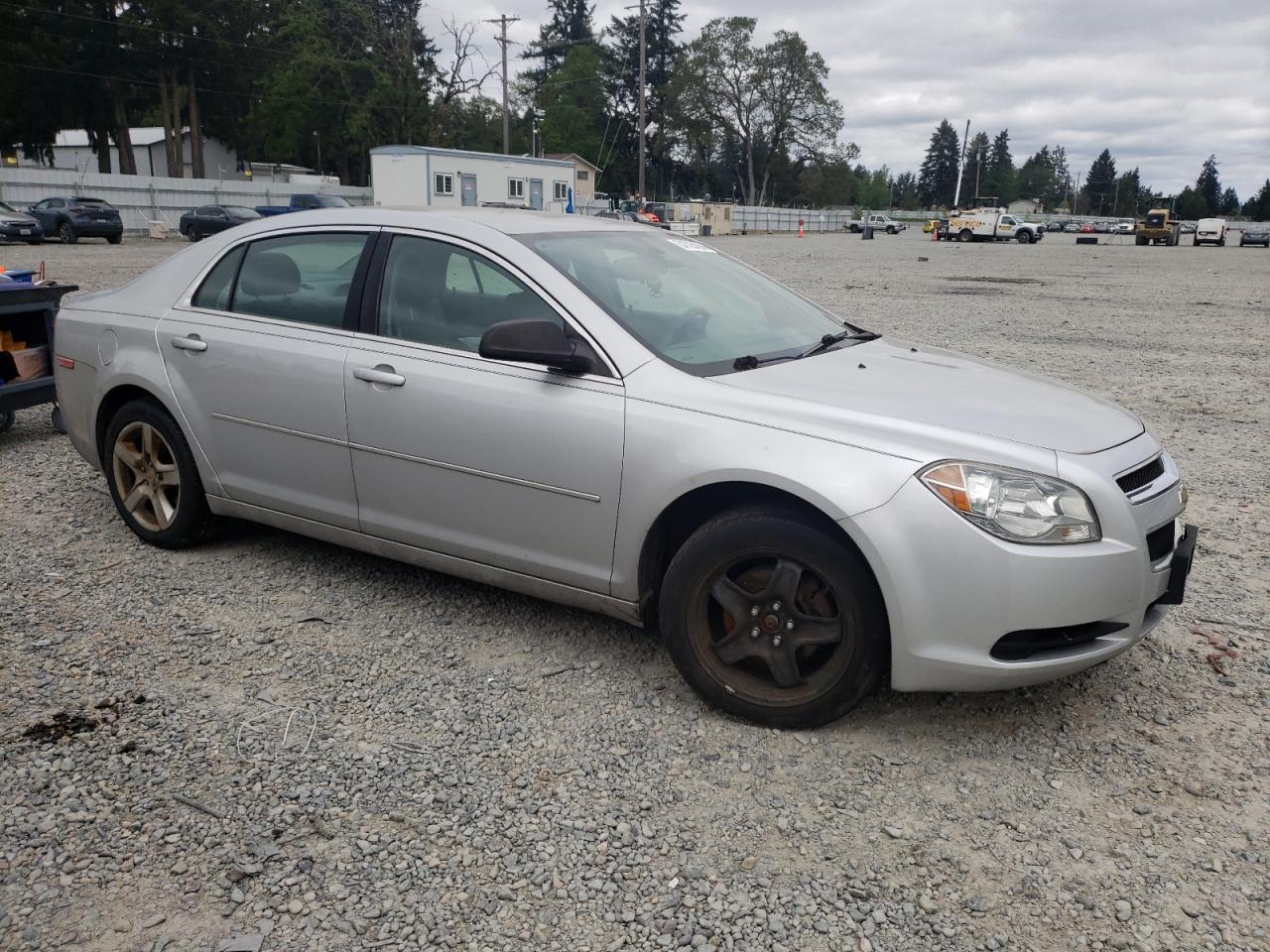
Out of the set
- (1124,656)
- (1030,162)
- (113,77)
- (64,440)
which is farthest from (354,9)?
(1030,162)

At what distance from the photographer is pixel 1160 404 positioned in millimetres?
8508

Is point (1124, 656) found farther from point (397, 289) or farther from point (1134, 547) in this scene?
point (397, 289)

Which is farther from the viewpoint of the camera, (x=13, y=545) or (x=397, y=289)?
(x=13, y=545)

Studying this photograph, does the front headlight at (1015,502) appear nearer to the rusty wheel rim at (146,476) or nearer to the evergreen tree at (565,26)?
the rusty wheel rim at (146,476)

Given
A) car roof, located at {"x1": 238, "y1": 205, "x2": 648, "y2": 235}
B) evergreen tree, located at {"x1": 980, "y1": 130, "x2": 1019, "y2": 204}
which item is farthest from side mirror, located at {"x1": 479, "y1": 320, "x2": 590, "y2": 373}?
evergreen tree, located at {"x1": 980, "y1": 130, "x2": 1019, "y2": 204}

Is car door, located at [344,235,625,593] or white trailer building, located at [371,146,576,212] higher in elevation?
white trailer building, located at [371,146,576,212]

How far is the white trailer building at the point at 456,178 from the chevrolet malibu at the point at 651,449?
35.7 m

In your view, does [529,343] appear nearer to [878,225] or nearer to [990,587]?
[990,587]

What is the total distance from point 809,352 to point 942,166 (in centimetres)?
16168

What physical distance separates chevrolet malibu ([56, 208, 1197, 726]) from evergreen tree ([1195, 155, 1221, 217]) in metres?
139

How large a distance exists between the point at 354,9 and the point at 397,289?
76.9 m

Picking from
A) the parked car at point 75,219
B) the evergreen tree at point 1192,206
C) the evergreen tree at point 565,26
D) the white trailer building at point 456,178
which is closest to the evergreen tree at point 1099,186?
the evergreen tree at point 1192,206

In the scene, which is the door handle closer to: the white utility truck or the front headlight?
the front headlight

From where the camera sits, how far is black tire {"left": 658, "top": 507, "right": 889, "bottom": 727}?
306 cm
